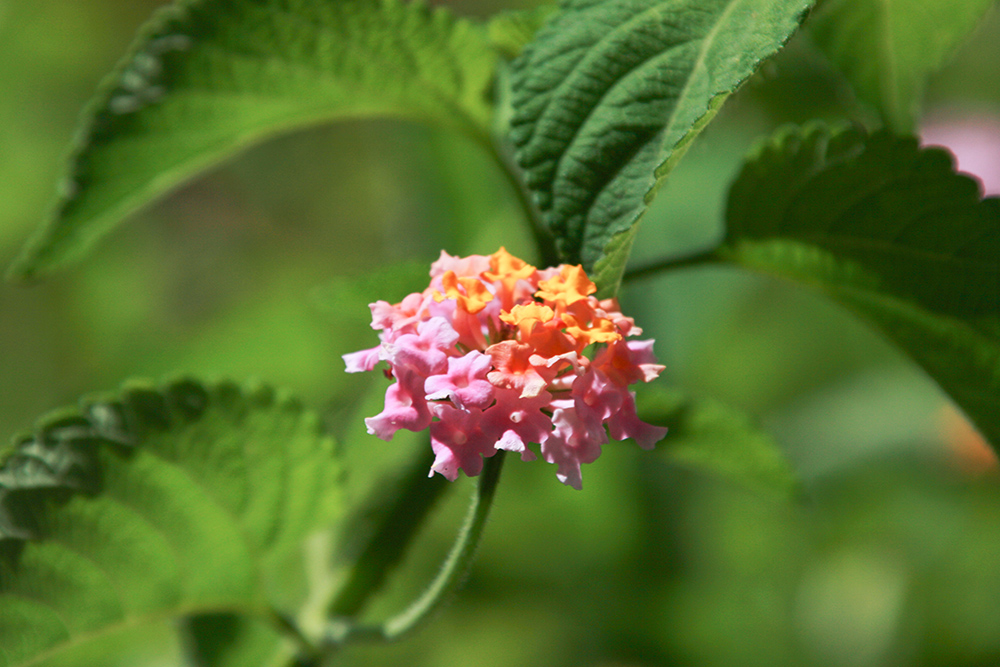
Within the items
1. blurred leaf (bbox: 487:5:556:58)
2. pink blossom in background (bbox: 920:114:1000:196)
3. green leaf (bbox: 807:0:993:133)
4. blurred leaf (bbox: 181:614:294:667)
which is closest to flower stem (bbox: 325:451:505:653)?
blurred leaf (bbox: 181:614:294:667)

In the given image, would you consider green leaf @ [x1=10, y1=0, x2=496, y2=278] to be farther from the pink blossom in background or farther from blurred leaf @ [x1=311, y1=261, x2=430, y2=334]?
the pink blossom in background

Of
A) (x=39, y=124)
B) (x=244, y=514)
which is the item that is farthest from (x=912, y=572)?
(x=39, y=124)

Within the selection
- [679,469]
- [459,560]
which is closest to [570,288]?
[459,560]

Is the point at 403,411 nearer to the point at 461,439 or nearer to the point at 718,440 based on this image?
the point at 461,439

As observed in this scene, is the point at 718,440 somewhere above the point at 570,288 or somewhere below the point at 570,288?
below

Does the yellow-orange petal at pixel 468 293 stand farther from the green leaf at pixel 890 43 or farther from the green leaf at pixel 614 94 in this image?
the green leaf at pixel 890 43

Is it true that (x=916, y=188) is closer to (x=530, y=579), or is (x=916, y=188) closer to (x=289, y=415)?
(x=289, y=415)
